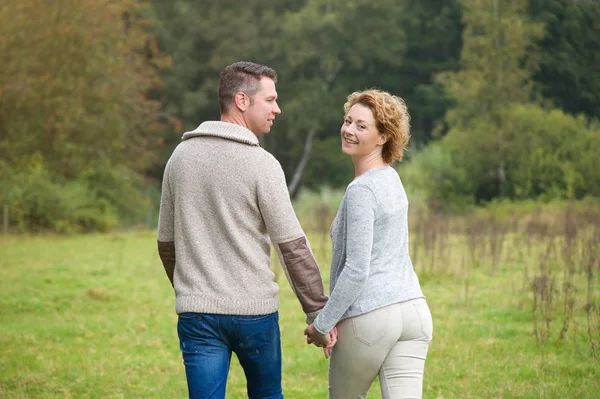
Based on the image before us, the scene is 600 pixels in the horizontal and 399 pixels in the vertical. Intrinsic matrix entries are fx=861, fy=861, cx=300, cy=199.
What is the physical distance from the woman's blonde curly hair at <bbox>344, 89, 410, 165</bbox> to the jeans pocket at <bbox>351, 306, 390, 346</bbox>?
69 cm

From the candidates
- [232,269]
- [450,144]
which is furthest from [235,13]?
[232,269]

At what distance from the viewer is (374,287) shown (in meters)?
3.61

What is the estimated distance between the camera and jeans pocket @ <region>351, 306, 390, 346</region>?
3.59 meters

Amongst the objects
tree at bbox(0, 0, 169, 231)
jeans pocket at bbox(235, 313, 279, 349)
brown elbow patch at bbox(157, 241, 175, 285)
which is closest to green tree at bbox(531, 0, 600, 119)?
tree at bbox(0, 0, 169, 231)

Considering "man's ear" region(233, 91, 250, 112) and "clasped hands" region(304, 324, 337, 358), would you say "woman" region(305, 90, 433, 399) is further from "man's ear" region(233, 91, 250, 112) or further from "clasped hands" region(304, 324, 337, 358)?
"man's ear" region(233, 91, 250, 112)

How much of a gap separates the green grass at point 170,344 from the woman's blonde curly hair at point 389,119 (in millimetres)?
3240

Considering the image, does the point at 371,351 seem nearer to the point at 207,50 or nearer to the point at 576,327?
the point at 576,327

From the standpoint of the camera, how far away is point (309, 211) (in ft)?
104

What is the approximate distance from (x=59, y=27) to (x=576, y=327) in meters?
19.3

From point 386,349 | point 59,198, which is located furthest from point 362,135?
point 59,198

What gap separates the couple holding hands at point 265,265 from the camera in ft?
11.7

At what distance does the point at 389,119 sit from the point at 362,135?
14 cm

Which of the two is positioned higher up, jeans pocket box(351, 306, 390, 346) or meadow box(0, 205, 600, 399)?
jeans pocket box(351, 306, 390, 346)

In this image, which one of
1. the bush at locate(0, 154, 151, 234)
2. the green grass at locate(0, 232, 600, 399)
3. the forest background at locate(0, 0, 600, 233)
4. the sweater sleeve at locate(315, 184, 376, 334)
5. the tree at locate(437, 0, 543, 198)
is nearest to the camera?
the sweater sleeve at locate(315, 184, 376, 334)
